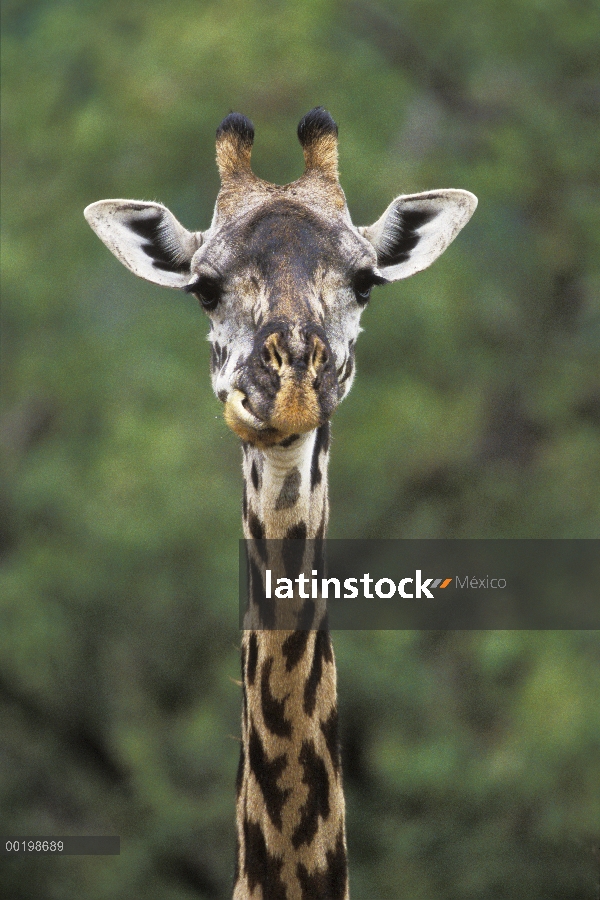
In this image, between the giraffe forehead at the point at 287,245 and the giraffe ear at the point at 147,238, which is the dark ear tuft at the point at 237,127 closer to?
the giraffe ear at the point at 147,238

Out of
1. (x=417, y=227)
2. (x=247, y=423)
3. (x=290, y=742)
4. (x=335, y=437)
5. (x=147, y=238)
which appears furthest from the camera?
(x=335, y=437)

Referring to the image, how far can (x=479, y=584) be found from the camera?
49.6 ft

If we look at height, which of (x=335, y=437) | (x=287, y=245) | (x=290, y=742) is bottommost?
(x=290, y=742)

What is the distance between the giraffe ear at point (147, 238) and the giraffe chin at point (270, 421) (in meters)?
1.28

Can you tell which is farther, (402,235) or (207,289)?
(402,235)

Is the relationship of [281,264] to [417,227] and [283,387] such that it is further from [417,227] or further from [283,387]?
[417,227]

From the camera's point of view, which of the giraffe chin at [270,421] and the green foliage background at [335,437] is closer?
the giraffe chin at [270,421]

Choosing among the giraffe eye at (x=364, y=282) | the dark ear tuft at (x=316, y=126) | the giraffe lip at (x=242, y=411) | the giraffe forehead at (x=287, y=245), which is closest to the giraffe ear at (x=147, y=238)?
the giraffe forehead at (x=287, y=245)

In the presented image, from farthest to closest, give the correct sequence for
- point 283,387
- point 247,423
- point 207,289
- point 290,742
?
1. point 207,289
2. point 290,742
3. point 247,423
4. point 283,387

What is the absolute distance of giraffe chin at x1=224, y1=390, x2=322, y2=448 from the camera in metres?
5.39

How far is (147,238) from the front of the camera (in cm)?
687

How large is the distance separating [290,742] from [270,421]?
1.43 metres

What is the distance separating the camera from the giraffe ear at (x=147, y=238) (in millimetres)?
6762

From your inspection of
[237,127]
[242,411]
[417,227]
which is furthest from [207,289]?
[417,227]
